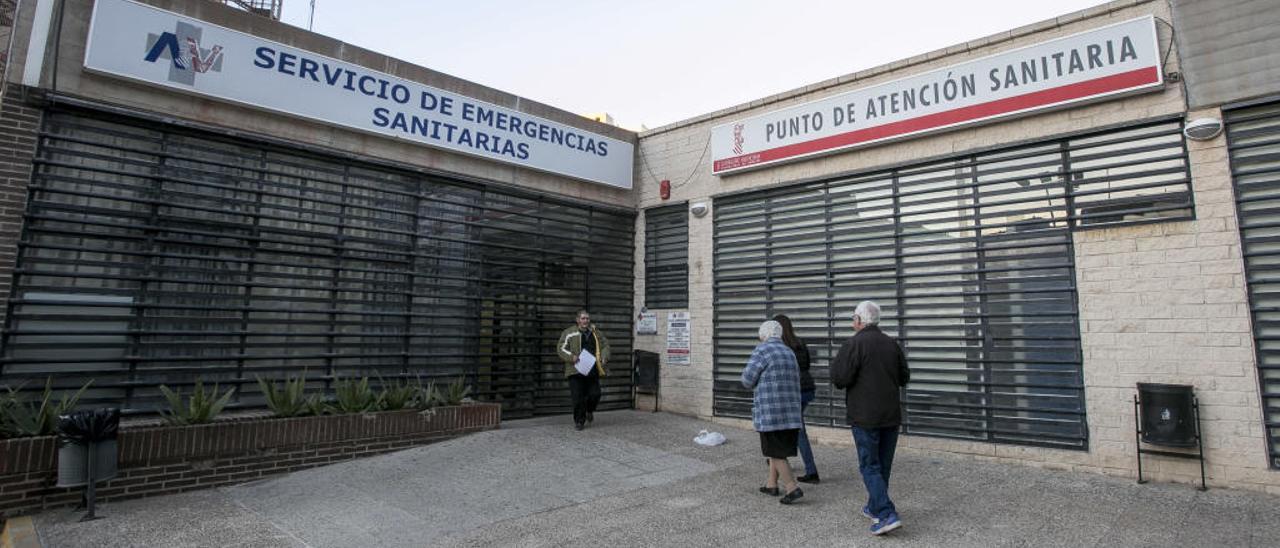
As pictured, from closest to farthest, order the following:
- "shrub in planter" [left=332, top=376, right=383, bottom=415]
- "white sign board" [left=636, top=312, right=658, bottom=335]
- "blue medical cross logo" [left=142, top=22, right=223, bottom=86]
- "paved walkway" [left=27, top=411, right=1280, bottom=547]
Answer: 1. "paved walkway" [left=27, top=411, right=1280, bottom=547]
2. "blue medical cross logo" [left=142, top=22, right=223, bottom=86]
3. "shrub in planter" [left=332, top=376, right=383, bottom=415]
4. "white sign board" [left=636, top=312, right=658, bottom=335]

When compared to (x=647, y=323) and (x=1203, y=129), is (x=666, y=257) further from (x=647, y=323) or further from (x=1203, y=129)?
(x=1203, y=129)

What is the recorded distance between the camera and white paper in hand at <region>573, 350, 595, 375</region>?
8498 millimetres

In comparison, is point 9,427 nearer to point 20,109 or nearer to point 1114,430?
point 20,109

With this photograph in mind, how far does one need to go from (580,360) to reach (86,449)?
4.97m

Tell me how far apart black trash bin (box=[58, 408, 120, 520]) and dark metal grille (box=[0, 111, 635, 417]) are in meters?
1.52

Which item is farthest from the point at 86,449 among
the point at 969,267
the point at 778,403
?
the point at 969,267

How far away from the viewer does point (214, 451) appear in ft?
19.8

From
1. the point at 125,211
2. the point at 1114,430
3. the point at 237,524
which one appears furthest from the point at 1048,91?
the point at 125,211

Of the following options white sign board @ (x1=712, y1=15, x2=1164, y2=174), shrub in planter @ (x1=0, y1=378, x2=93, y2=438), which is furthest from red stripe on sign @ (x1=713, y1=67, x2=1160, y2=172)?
shrub in planter @ (x1=0, y1=378, x2=93, y2=438)

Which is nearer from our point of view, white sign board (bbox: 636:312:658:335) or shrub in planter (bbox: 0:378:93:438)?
shrub in planter (bbox: 0:378:93:438)

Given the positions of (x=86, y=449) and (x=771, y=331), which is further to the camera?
(x=771, y=331)

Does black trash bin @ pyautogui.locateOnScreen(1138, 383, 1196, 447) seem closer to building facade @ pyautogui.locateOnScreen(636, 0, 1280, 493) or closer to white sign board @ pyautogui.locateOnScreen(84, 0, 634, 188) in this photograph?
building facade @ pyautogui.locateOnScreen(636, 0, 1280, 493)

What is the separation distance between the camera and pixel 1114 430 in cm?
660

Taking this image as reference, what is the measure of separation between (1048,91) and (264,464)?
9.26m
